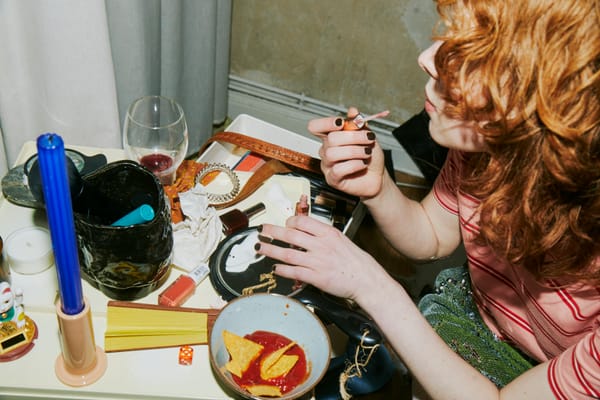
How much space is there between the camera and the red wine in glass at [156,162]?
36.3 inches

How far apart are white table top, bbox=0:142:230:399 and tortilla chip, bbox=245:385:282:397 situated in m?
0.04

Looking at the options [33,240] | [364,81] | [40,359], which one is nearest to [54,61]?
[33,240]

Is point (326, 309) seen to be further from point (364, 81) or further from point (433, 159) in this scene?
point (364, 81)

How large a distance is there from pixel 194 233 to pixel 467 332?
0.56 metres

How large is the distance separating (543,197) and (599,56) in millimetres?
218

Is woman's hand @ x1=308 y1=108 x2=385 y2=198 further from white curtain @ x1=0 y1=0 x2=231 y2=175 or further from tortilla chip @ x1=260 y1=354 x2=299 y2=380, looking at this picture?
white curtain @ x1=0 y1=0 x2=231 y2=175

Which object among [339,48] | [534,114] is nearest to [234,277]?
[534,114]

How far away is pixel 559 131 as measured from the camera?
2.29 feet

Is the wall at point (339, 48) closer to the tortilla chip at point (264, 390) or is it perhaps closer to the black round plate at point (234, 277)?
the black round plate at point (234, 277)

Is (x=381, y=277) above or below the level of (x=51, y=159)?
below

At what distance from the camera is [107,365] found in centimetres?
73

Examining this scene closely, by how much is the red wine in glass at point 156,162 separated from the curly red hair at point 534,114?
45 cm

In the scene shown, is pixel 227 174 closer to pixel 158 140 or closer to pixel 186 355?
pixel 158 140

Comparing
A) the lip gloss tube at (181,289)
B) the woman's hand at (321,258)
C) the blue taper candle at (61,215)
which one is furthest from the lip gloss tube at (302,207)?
the blue taper candle at (61,215)
